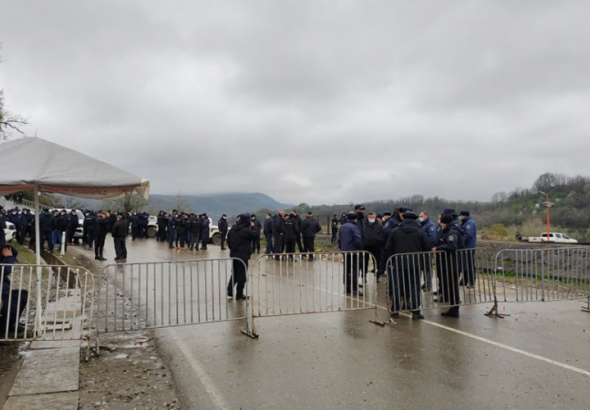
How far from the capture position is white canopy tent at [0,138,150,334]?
5.85 meters

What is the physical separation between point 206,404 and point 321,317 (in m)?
3.93

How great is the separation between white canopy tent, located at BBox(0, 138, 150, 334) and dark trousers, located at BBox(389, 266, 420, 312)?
4482mm

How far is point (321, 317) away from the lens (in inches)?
317

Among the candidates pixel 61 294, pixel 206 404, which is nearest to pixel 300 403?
pixel 206 404

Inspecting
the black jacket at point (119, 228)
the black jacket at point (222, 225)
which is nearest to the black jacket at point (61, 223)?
the black jacket at point (119, 228)

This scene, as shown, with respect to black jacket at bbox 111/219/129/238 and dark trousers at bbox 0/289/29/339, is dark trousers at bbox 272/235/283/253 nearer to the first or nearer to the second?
black jacket at bbox 111/219/129/238

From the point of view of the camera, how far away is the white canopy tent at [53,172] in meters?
5.85

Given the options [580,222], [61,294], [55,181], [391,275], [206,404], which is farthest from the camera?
[580,222]

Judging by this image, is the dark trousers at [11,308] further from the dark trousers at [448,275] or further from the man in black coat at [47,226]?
the man in black coat at [47,226]

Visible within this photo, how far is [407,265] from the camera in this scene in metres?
7.92

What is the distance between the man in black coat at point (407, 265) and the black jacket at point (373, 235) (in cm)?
276

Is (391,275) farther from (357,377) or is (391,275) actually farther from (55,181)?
(55,181)

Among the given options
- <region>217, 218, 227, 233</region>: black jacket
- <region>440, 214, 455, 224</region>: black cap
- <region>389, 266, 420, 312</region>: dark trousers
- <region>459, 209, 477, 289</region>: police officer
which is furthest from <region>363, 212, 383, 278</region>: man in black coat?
<region>217, 218, 227, 233</region>: black jacket

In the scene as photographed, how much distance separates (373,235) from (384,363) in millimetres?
5849
